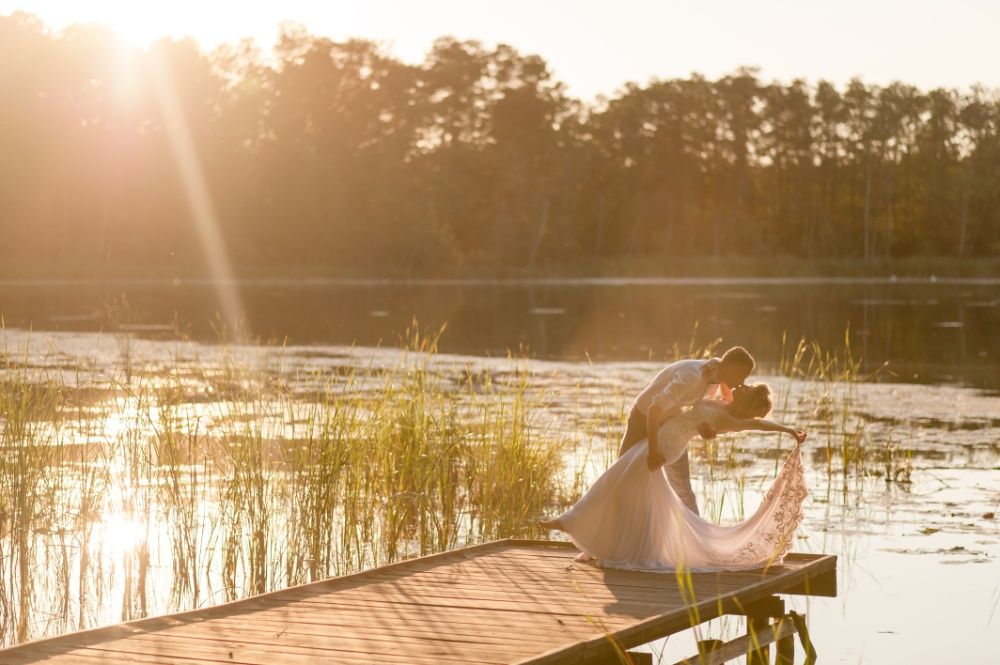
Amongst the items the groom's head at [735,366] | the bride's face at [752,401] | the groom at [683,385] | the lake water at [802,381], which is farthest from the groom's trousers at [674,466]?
the lake water at [802,381]

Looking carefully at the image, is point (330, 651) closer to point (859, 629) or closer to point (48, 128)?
point (859, 629)

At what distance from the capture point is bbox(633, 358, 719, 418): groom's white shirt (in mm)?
7617

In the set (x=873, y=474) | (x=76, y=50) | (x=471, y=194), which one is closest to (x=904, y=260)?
(x=471, y=194)

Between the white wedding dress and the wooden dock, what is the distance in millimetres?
129

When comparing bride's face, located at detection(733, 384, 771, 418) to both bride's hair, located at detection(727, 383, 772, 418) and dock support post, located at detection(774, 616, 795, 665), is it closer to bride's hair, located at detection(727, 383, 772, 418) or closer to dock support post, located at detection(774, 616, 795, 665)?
bride's hair, located at detection(727, 383, 772, 418)

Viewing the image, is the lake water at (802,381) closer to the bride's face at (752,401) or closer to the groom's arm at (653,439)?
the groom's arm at (653,439)

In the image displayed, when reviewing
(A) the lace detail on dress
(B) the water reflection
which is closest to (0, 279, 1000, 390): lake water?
(B) the water reflection

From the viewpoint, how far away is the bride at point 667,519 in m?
7.65

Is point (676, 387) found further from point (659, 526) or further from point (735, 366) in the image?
point (659, 526)

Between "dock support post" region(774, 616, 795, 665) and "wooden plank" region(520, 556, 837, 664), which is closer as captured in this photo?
"wooden plank" region(520, 556, 837, 664)

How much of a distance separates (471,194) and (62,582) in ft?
213

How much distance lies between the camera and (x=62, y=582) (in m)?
8.69

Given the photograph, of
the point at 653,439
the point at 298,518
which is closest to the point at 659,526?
→ the point at 653,439

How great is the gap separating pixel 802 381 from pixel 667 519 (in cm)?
1328
